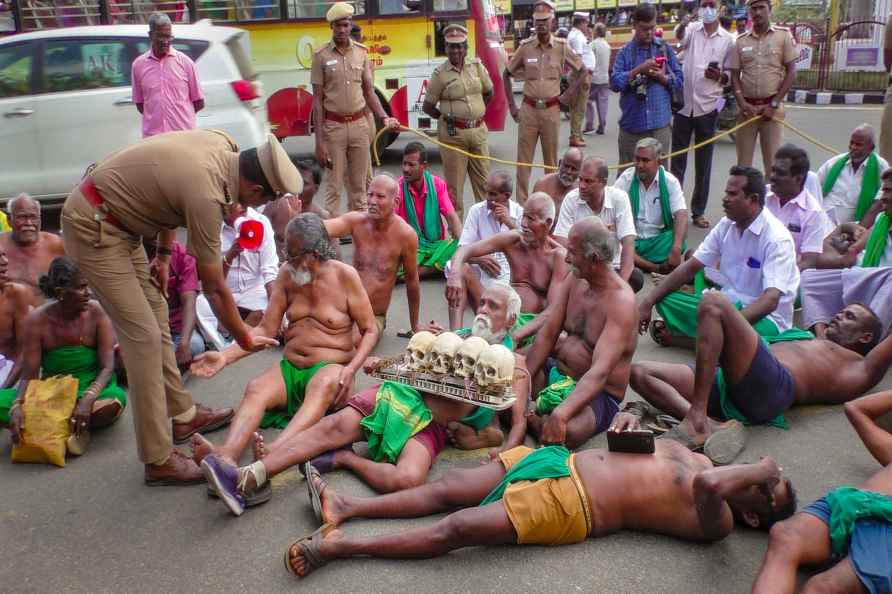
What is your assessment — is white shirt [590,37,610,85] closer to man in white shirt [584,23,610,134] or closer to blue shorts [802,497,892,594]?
man in white shirt [584,23,610,134]

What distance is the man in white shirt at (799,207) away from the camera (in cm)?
611

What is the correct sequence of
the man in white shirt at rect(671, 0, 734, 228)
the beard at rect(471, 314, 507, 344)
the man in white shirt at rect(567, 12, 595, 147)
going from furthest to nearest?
the man in white shirt at rect(567, 12, 595, 147) → the man in white shirt at rect(671, 0, 734, 228) → the beard at rect(471, 314, 507, 344)

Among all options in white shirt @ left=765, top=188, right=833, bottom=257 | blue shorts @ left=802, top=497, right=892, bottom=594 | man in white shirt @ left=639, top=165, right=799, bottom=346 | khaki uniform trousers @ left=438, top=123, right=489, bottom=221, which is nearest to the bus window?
khaki uniform trousers @ left=438, top=123, right=489, bottom=221

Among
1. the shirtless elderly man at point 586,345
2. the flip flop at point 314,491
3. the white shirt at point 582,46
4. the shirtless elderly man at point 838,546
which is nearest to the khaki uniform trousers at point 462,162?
the shirtless elderly man at point 586,345

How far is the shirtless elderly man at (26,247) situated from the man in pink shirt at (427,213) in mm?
2923

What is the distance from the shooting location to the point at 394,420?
13.1 feet

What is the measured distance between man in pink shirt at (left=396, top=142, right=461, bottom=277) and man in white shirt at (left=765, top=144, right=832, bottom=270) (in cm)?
262

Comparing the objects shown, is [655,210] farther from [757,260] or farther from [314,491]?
[314,491]

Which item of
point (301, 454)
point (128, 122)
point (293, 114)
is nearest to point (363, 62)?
point (128, 122)

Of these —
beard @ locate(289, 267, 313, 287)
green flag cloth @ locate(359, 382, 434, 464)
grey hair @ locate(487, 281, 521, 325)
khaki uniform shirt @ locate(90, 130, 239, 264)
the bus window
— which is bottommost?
green flag cloth @ locate(359, 382, 434, 464)

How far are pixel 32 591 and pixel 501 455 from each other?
76.6 inches

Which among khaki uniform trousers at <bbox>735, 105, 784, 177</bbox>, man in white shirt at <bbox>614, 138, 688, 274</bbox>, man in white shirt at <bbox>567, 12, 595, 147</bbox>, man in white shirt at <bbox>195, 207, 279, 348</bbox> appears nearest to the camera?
man in white shirt at <bbox>195, 207, 279, 348</bbox>

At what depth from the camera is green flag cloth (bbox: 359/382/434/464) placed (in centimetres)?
398

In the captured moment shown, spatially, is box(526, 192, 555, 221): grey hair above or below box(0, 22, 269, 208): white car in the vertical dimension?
below
